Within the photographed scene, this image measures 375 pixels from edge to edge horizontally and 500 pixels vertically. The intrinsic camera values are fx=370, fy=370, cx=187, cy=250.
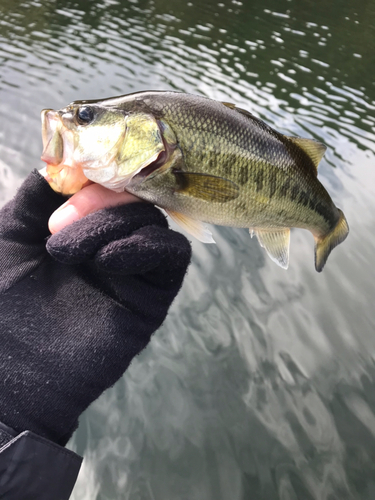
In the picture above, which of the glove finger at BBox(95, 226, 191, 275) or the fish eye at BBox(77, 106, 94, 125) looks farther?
the fish eye at BBox(77, 106, 94, 125)

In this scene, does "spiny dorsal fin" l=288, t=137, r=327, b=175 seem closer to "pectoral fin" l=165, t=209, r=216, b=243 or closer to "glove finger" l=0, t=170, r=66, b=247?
"pectoral fin" l=165, t=209, r=216, b=243

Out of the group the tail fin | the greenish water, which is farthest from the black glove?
the greenish water

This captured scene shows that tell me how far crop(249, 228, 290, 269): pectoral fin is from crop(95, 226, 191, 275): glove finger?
984 millimetres

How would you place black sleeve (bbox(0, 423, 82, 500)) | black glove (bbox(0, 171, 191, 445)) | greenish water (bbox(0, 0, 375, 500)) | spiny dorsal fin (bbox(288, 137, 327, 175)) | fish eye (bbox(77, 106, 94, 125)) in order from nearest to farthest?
1. black sleeve (bbox(0, 423, 82, 500))
2. black glove (bbox(0, 171, 191, 445))
3. fish eye (bbox(77, 106, 94, 125))
4. spiny dorsal fin (bbox(288, 137, 327, 175))
5. greenish water (bbox(0, 0, 375, 500))

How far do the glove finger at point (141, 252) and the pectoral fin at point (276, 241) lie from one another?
98 centimetres

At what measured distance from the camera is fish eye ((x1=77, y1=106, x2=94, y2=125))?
2201 millimetres

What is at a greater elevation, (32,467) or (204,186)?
(204,186)

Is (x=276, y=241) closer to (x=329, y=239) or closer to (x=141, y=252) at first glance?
(x=329, y=239)

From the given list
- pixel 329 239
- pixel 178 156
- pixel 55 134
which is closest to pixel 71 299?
pixel 55 134

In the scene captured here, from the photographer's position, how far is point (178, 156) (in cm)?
228

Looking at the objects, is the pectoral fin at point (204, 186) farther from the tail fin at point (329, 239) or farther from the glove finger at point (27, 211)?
the tail fin at point (329, 239)

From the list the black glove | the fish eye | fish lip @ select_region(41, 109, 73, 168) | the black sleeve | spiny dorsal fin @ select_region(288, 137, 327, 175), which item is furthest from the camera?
spiny dorsal fin @ select_region(288, 137, 327, 175)

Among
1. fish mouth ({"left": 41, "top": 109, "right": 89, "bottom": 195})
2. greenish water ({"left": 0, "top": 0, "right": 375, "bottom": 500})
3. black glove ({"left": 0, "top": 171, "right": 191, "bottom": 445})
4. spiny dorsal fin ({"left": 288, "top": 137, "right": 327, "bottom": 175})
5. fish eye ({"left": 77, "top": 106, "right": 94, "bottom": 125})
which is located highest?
spiny dorsal fin ({"left": 288, "top": 137, "right": 327, "bottom": 175})

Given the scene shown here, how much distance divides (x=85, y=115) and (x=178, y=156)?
604 millimetres
